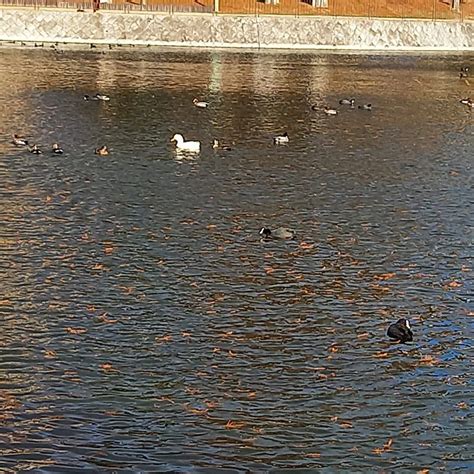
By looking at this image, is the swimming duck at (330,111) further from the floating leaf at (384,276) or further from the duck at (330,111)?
the floating leaf at (384,276)

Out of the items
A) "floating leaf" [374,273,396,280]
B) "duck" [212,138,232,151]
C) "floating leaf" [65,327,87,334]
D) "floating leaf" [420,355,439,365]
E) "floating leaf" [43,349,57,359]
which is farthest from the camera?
"duck" [212,138,232,151]

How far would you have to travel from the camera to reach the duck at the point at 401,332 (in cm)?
1842

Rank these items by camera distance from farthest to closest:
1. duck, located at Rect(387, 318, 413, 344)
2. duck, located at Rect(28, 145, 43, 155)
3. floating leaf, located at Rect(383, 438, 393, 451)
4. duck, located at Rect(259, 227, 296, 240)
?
duck, located at Rect(28, 145, 43, 155)
duck, located at Rect(259, 227, 296, 240)
duck, located at Rect(387, 318, 413, 344)
floating leaf, located at Rect(383, 438, 393, 451)

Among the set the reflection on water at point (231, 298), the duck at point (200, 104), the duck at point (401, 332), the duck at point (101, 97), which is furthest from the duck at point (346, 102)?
the duck at point (401, 332)

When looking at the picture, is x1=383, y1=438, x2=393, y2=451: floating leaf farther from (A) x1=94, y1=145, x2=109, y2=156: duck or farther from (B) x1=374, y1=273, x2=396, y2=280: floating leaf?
(A) x1=94, y1=145, x2=109, y2=156: duck

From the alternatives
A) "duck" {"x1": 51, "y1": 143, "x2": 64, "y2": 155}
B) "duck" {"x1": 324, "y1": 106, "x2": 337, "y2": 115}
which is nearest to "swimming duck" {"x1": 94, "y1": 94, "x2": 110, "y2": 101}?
"duck" {"x1": 324, "y1": 106, "x2": 337, "y2": 115}

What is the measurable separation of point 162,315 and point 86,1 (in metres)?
61.6

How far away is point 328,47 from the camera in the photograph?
78.6 metres

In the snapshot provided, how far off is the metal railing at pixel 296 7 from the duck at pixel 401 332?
195 feet

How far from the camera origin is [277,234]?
81.6 ft

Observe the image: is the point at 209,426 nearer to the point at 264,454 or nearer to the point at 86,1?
the point at 264,454

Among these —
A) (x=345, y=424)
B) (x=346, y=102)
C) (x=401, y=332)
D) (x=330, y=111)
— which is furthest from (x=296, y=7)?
(x=345, y=424)

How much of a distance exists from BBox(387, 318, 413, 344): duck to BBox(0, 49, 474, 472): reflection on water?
20 centimetres

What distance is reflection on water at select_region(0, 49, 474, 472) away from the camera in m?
14.6
